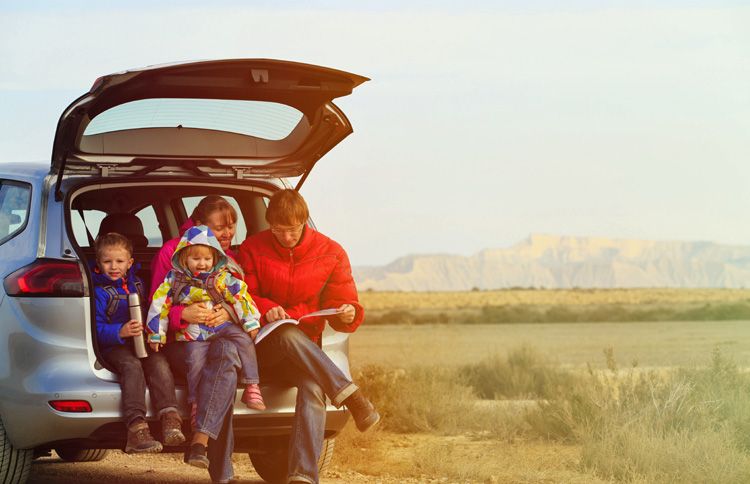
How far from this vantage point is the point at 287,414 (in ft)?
24.1

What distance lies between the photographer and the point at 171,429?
694 centimetres

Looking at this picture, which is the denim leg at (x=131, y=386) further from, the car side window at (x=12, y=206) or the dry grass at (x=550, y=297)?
the dry grass at (x=550, y=297)

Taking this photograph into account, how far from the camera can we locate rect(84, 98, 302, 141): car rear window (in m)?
7.73

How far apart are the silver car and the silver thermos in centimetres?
20

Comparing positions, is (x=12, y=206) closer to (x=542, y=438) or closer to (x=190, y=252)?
(x=190, y=252)

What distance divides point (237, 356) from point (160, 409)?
20.5 inches

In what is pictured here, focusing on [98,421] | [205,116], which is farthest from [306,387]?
[205,116]

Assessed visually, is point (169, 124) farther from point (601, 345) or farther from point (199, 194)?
point (601, 345)

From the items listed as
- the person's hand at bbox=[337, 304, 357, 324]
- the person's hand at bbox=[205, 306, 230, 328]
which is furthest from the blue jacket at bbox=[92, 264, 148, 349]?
the person's hand at bbox=[337, 304, 357, 324]

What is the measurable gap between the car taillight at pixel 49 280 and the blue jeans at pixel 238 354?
0.72 m

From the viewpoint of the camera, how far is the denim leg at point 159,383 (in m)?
7.01

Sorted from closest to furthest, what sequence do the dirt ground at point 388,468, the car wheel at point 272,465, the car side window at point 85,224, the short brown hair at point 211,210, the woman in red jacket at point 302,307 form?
the woman in red jacket at point 302,307 → the short brown hair at point 211,210 → the car side window at point 85,224 → the car wheel at point 272,465 → the dirt ground at point 388,468

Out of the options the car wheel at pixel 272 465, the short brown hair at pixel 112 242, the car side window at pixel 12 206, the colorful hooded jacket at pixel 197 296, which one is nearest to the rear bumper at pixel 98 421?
the colorful hooded jacket at pixel 197 296

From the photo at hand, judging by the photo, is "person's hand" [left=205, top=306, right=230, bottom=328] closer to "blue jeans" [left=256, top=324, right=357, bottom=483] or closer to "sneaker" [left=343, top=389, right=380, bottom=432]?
"blue jeans" [left=256, top=324, right=357, bottom=483]
